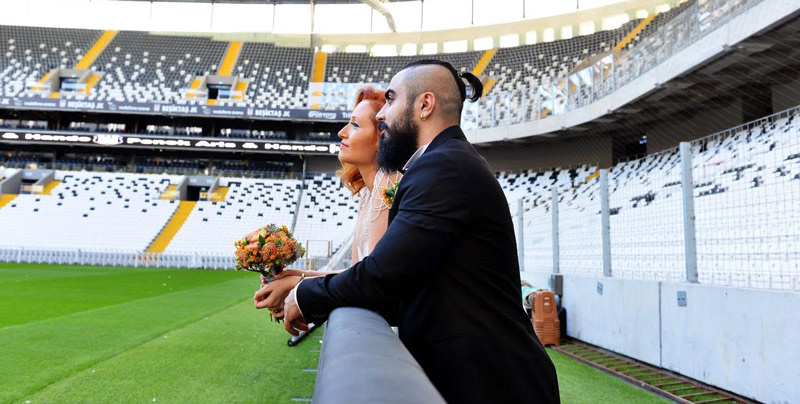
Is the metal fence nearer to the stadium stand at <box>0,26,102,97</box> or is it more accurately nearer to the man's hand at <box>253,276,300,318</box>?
the man's hand at <box>253,276,300,318</box>

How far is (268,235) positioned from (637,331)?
453cm

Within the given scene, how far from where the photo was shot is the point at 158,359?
15.4 feet

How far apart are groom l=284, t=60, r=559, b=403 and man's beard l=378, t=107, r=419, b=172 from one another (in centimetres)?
18

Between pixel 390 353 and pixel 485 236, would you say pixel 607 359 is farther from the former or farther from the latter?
pixel 390 353

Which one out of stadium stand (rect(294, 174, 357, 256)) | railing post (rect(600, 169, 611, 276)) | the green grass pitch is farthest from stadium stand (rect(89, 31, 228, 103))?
railing post (rect(600, 169, 611, 276))

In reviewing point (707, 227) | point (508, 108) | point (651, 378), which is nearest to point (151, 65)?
point (508, 108)

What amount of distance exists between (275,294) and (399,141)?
0.55m

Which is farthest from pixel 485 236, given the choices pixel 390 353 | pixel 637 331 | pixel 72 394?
pixel 637 331

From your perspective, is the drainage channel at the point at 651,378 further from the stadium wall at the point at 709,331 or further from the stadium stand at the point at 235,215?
the stadium stand at the point at 235,215

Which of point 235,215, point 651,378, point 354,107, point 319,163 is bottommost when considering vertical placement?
point 651,378

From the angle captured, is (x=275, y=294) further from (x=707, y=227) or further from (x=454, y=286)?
(x=707, y=227)

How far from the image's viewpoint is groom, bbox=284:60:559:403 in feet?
3.53

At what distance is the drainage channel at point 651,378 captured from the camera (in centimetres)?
398

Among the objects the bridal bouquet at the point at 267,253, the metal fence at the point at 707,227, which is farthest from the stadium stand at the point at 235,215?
the bridal bouquet at the point at 267,253
